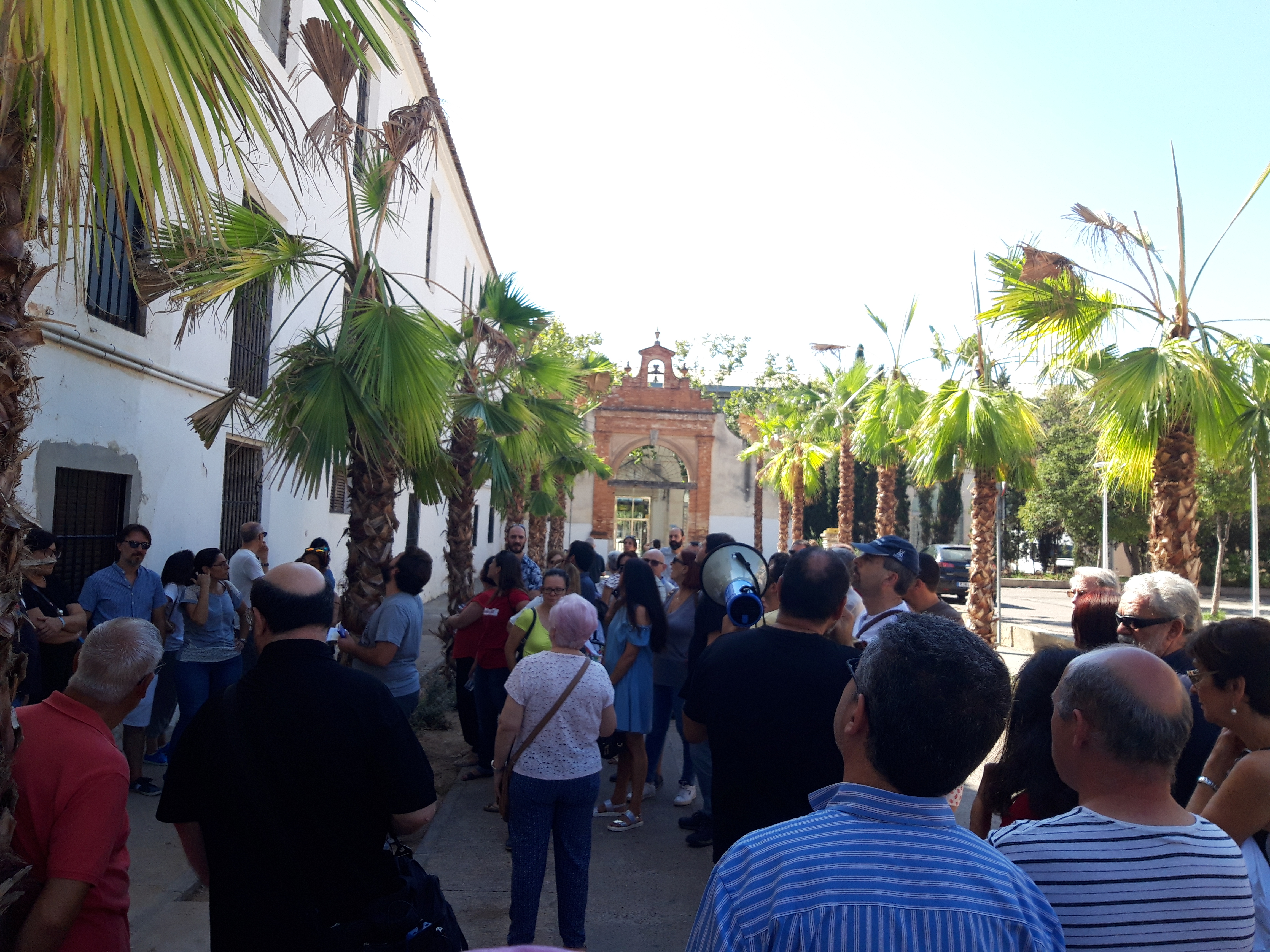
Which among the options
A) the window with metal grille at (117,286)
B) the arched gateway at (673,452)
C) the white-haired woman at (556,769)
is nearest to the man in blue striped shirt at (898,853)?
the white-haired woman at (556,769)

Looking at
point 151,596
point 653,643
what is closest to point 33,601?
point 151,596

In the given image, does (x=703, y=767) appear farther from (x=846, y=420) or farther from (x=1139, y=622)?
(x=846, y=420)

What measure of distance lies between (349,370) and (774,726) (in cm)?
535

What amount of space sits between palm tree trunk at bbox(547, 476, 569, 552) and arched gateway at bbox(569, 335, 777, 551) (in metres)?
13.1

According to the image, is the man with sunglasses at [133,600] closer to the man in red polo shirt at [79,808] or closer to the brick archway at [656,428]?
the man in red polo shirt at [79,808]

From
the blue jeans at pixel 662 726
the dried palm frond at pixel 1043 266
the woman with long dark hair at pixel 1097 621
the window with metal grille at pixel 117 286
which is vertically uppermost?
the dried palm frond at pixel 1043 266

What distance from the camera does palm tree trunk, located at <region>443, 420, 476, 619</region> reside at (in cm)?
1165

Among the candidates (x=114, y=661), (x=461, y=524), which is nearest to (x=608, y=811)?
(x=114, y=661)

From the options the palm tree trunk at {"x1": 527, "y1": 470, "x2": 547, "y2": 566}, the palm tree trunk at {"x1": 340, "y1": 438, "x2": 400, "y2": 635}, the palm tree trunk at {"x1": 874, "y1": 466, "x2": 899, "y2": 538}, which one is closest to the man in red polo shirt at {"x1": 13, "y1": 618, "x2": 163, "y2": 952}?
the palm tree trunk at {"x1": 340, "y1": 438, "x2": 400, "y2": 635}

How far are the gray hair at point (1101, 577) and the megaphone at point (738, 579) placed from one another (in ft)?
4.88

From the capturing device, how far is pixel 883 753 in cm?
163

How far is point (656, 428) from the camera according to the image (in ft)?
130

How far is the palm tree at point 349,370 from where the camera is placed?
7.11 metres

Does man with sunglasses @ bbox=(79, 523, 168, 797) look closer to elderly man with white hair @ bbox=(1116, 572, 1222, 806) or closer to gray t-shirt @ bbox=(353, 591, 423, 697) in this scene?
gray t-shirt @ bbox=(353, 591, 423, 697)
